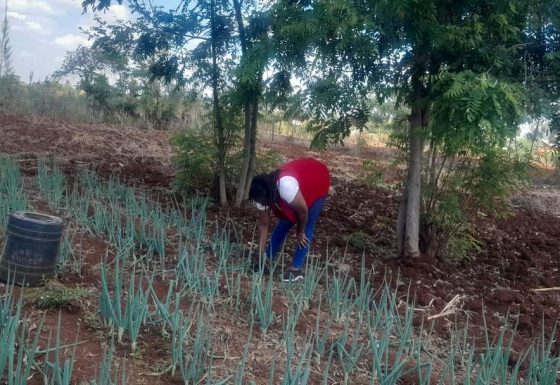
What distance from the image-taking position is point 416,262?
527cm

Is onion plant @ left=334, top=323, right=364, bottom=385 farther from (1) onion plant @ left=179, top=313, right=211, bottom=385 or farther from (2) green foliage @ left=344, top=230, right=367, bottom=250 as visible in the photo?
(2) green foliage @ left=344, top=230, right=367, bottom=250

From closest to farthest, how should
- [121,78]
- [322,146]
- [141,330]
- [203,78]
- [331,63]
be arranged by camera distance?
[141,330], [331,63], [322,146], [203,78], [121,78]

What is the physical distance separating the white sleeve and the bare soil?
485 millimetres

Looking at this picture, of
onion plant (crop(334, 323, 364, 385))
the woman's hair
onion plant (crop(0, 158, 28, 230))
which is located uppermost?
the woman's hair

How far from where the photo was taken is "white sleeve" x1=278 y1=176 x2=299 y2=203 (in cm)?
408

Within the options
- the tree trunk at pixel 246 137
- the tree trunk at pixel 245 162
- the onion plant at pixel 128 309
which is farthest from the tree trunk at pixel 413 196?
the onion plant at pixel 128 309

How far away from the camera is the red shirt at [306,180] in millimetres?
4277

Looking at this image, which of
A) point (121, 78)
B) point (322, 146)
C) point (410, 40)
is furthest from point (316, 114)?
point (121, 78)

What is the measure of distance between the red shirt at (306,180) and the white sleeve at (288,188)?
97mm

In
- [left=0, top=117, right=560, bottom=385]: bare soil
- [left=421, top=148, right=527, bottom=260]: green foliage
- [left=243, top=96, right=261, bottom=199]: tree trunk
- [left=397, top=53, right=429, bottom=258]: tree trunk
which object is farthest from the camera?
[left=243, top=96, right=261, bottom=199]: tree trunk

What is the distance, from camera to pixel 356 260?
5.47 metres

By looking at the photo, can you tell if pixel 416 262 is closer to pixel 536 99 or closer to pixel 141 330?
pixel 536 99

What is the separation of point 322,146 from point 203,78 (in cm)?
189

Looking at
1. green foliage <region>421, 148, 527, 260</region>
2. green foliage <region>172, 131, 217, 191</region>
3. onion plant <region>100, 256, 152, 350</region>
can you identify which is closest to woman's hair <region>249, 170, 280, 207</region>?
onion plant <region>100, 256, 152, 350</region>
